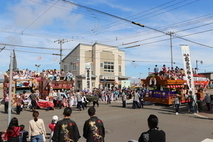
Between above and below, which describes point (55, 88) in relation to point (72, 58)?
below

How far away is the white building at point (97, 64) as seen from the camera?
37312 millimetres

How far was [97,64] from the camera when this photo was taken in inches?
1533

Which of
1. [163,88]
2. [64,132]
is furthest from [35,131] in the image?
[163,88]

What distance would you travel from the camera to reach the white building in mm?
37312

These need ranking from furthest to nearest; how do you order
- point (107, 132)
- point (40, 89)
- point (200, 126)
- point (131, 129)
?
point (40, 89)
point (200, 126)
point (131, 129)
point (107, 132)

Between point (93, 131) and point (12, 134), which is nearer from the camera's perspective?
point (93, 131)

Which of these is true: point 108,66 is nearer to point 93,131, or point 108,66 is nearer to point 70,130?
point 93,131

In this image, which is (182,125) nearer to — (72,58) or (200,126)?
(200,126)

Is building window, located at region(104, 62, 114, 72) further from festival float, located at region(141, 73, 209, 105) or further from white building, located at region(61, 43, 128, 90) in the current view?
festival float, located at region(141, 73, 209, 105)

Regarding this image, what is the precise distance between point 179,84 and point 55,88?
45.6 ft

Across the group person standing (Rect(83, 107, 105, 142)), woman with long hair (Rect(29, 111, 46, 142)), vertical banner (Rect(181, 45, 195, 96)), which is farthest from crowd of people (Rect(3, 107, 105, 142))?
vertical banner (Rect(181, 45, 195, 96))

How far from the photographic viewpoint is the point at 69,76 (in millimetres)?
24406

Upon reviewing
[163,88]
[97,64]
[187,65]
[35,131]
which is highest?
[97,64]

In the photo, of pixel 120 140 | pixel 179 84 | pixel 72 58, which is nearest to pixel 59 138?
pixel 120 140
